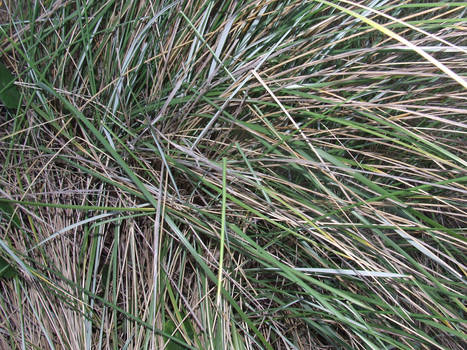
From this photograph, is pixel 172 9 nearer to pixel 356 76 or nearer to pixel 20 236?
pixel 356 76

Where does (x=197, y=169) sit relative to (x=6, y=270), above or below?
above

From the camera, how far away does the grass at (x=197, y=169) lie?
63 centimetres

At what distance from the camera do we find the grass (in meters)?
0.63

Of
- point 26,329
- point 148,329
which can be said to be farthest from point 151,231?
point 26,329

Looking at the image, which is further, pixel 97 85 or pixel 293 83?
pixel 97 85

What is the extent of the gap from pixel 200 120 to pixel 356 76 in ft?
0.85

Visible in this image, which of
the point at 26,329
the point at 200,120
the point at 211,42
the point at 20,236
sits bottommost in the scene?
the point at 26,329

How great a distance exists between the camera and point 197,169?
65 centimetres

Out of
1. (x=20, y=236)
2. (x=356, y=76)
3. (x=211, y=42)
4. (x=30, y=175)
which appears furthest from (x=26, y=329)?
(x=356, y=76)

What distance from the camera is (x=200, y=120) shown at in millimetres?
712

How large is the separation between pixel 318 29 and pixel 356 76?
9 centimetres

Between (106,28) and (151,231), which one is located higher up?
(106,28)

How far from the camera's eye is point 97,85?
29.8 inches

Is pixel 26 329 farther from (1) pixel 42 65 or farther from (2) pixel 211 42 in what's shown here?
(2) pixel 211 42
